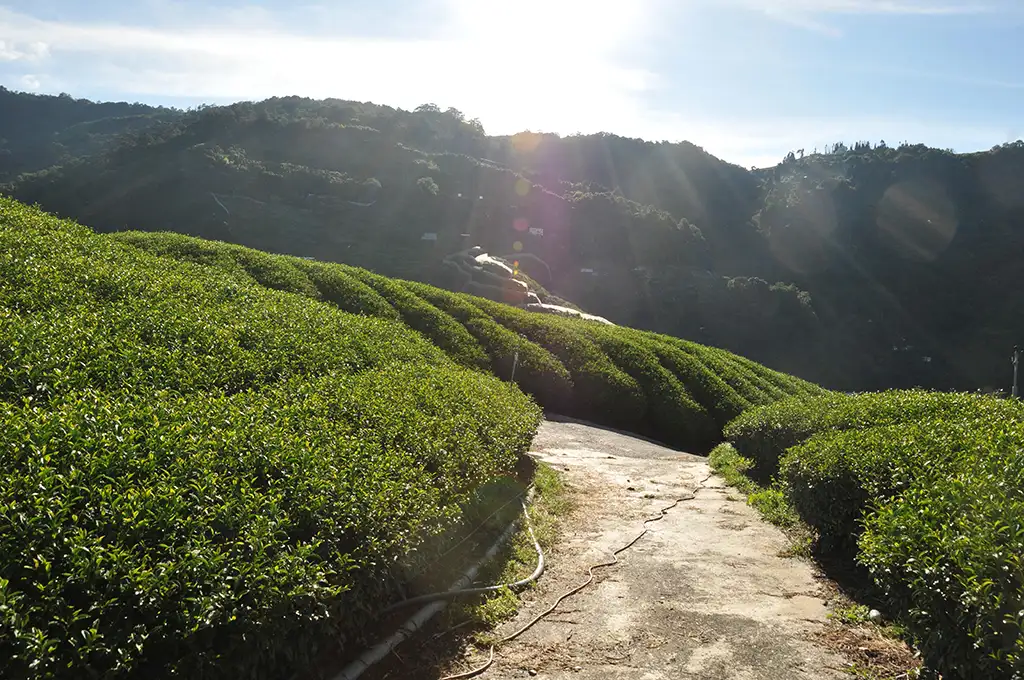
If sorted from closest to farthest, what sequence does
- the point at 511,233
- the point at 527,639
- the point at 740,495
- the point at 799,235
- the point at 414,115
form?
the point at 527,639 < the point at 740,495 < the point at 511,233 < the point at 799,235 < the point at 414,115

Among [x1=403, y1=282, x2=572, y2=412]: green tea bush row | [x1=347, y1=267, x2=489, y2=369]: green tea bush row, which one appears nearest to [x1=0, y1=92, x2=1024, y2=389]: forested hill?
[x1=403, y1=282, x2=572, y2=412]: green tea bush row

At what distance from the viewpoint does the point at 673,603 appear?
17.8ft

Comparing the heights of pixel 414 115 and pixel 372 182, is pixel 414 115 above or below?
above

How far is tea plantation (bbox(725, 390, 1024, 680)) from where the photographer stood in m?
3.28

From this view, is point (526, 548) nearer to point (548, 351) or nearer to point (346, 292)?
point (346, 292)

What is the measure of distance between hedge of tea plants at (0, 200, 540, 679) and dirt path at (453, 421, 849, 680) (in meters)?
1.01

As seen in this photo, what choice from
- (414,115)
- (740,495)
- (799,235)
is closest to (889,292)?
(799,235)

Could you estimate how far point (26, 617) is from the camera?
2.64 metres

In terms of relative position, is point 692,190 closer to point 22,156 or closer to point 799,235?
point 799,235

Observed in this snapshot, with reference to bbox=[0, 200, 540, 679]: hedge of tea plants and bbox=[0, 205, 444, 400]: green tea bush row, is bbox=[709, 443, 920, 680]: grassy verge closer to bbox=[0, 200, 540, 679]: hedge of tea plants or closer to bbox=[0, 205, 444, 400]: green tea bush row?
bbox=[0, 200, 540, 679]: hedge of tea plants

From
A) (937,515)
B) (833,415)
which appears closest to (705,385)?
(833,415)

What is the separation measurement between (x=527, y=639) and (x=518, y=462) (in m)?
3.43

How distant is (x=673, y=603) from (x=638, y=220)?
233 ft

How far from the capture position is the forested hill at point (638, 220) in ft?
190
